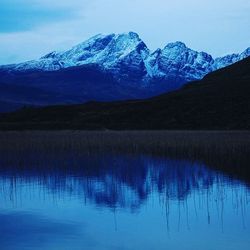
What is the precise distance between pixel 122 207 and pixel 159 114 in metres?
79.4

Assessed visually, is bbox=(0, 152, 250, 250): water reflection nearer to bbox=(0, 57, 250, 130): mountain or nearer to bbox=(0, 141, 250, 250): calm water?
bbox=(0, 141, 250, 250): calm water

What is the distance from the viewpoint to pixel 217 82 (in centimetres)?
13462

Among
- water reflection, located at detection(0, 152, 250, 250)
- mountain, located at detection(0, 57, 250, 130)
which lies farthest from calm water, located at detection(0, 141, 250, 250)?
mountain, located at detection(0, 57, 250, 130)

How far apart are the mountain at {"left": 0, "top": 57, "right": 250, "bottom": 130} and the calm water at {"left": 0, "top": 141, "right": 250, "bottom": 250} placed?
5457 centimetres

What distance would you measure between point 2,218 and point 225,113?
7745 cm

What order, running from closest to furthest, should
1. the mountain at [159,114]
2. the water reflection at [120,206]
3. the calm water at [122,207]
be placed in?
the calm water at [122,207], the water reflection at [120,206], the mountain at [159,114]

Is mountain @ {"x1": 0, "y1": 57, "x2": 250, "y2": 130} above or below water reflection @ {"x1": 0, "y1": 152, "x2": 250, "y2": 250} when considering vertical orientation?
above

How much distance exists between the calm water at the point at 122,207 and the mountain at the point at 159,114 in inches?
2148

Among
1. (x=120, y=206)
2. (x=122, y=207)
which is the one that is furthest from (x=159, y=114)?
(x=122, y=207)

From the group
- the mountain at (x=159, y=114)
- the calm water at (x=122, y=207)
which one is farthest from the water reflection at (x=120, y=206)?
the mountain at (x=159, y=114)

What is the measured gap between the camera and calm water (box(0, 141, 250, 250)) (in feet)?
50.2

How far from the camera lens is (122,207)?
66.6 feet

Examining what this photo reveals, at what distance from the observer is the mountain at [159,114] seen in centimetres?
9113

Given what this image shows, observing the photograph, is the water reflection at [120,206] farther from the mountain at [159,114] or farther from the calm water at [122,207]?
the mountain at [159,114]
